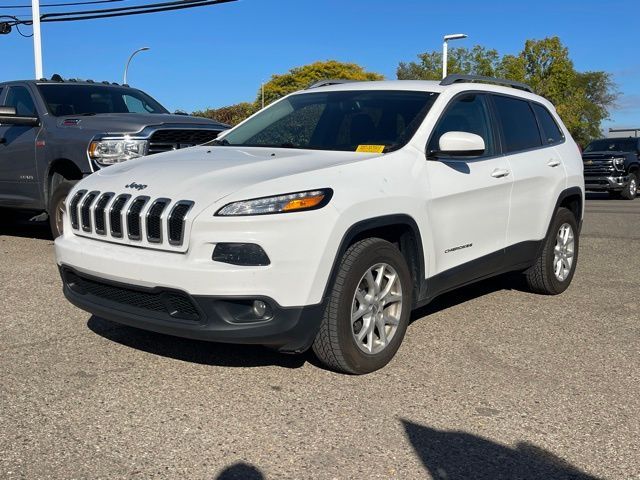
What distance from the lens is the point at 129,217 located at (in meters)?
4.03

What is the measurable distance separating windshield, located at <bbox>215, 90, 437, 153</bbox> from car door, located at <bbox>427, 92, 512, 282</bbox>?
0.76 feet

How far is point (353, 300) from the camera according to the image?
4043mm

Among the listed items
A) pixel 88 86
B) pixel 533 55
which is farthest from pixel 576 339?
pixel 533 55

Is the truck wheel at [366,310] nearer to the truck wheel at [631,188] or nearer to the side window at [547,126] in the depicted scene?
the side window at [547,126]

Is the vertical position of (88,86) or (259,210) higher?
(88,86)

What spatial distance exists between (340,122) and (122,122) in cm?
344

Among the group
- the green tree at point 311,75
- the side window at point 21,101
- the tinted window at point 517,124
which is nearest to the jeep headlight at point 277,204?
the tinted window at point 517,124

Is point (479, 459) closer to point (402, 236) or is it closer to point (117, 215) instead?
point (402, 236)

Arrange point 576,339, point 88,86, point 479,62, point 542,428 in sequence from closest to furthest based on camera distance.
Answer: point 542,428 → point 576,339 → point 88,86 → point 479,62

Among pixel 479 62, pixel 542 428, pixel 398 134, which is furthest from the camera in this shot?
pixel 479 62

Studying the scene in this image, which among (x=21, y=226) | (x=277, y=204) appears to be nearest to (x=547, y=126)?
(x=277, y=204)

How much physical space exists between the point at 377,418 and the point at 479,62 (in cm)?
4152

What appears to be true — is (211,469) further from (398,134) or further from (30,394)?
(398,134)

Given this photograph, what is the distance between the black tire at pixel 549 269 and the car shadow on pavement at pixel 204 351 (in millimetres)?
2621
